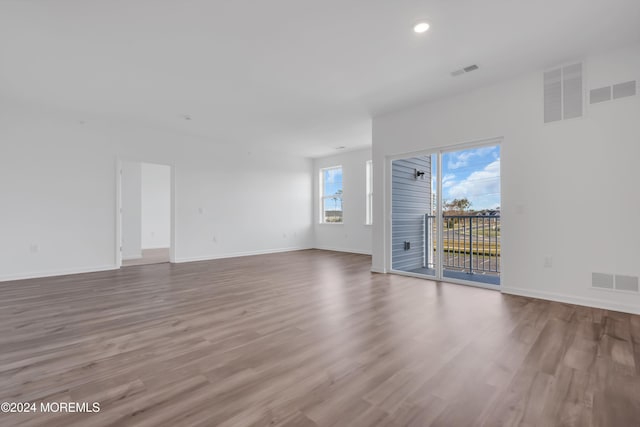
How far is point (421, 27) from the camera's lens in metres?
2.72

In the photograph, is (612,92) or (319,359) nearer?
(319,359)

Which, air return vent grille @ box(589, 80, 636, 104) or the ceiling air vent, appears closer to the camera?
air return vent grille @ box(589, 80, 636, 104)

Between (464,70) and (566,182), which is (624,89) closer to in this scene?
(566,182)

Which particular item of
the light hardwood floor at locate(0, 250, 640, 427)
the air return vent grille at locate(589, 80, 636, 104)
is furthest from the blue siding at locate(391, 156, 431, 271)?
the air return vent grille at locate(589, 80, 636, 104)

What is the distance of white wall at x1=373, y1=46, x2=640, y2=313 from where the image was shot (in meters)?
3.11

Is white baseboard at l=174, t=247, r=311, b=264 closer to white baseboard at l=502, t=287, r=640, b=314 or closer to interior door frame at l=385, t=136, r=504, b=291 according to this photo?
interior door frame at l=385, t=136, r=504, b=291

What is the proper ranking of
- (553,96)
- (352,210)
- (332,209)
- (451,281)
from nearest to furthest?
(553,96) < (451,281) < (352,210) < (332,209)

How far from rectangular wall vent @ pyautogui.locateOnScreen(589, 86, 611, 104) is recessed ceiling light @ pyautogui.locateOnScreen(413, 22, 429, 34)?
85.8 inches

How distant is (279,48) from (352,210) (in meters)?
5.36

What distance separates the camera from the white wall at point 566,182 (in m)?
3.11

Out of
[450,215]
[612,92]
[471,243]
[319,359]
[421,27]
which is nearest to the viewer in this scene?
[319,359]

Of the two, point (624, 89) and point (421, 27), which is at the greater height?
point (421, 27)

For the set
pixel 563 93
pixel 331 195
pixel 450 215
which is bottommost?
pixel 450 215

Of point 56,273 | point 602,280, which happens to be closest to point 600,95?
point 602,280
